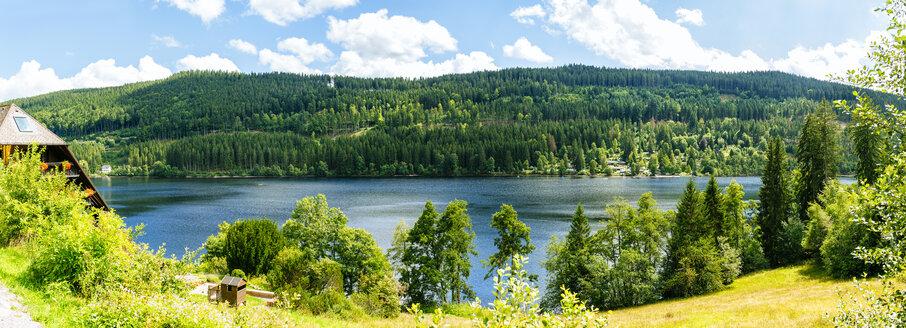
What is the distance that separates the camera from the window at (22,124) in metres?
29.0

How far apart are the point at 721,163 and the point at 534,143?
7328 centimetres

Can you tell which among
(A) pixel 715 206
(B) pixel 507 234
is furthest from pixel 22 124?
(A) pixel 715 206

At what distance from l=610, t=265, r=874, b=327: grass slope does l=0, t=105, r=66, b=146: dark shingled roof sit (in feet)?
117

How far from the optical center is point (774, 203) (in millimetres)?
49531

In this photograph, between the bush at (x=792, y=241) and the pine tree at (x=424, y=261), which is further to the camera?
the bush at (x=792, y=241)

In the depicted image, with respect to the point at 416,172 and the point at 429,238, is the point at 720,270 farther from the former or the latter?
the point at 416,172

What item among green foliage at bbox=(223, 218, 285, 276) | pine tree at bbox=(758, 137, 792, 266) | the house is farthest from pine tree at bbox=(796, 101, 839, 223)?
the house

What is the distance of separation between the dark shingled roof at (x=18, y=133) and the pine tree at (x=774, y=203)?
6254 centimetres

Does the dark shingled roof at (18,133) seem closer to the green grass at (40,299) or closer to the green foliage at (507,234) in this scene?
the green grass at (40,299)

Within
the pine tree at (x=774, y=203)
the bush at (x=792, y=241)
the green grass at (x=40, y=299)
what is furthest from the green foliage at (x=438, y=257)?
the bush at (x=792, y=241)

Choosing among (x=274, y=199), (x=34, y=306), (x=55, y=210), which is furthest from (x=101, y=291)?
(x=274, y=199)

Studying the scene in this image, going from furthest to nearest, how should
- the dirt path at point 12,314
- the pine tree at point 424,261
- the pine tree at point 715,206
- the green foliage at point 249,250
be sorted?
the pine tree at point 715,206 < the pine tree at point 424,261 < the green foliage at point 249,250 < the dirt path at point 12,314

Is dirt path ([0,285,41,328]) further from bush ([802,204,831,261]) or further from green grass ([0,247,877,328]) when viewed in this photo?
bush ([802,204,831,261])

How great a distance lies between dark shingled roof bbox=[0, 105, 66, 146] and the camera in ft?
91.4
